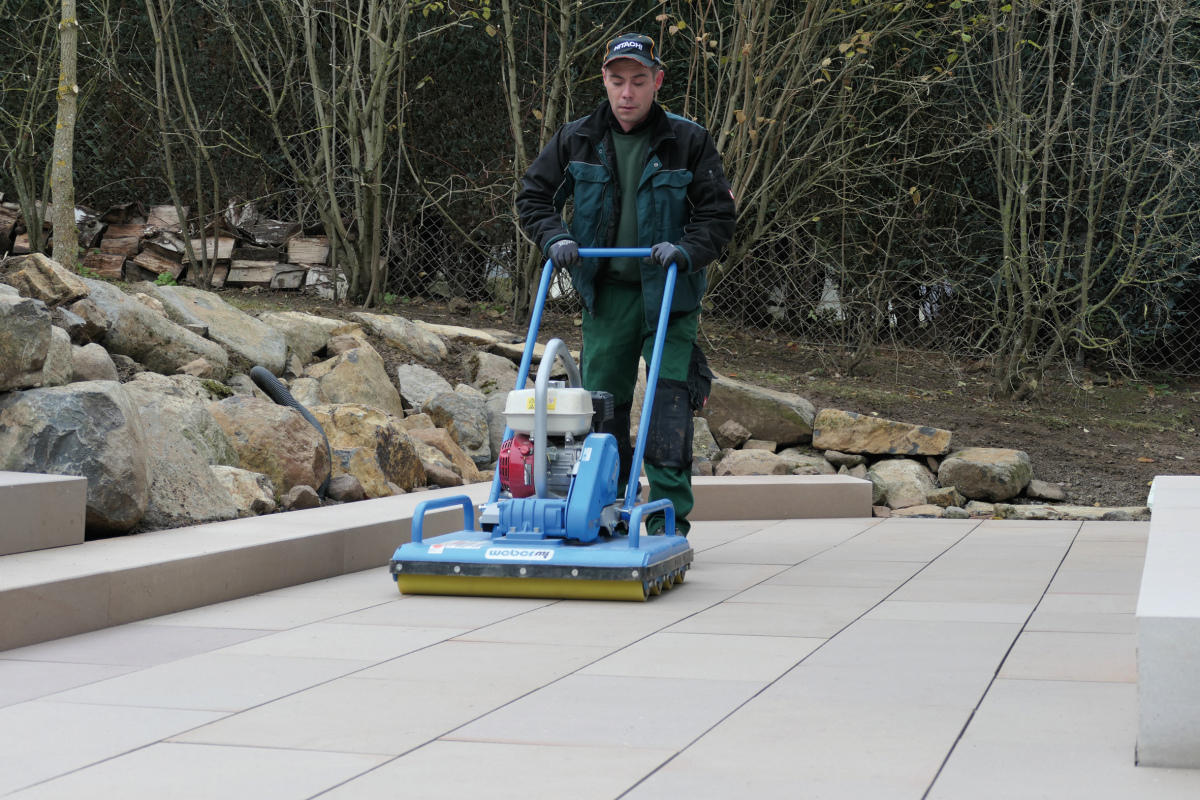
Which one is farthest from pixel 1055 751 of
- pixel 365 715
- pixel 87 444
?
pixel 87 444

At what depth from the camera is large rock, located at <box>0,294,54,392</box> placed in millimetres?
4395

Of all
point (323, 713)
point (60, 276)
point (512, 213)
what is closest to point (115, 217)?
point (512, 213)

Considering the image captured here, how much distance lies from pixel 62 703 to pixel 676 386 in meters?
2.50

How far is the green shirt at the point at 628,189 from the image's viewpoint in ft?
15.4

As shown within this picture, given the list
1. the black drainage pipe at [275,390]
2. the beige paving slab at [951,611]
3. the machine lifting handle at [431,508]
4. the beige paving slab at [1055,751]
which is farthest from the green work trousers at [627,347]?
the beige paving slab at [1055,751]

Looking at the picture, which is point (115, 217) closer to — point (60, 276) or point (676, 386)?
point (60, 276)

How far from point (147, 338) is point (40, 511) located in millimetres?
2548

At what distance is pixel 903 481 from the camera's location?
7609mm

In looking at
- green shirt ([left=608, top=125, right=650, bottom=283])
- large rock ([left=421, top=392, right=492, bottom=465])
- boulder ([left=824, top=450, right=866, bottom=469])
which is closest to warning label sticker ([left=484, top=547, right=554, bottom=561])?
green shirt ([left=608, top=125, right=650, bottom=283])

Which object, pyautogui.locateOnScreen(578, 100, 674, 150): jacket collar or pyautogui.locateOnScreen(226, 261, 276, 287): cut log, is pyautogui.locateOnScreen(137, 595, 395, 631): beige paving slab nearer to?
pyautogui.locateOnScreen(578, 100, 674, 150): jacket collar

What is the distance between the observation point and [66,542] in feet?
13.4

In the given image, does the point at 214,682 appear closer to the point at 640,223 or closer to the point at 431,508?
the point at 431,508

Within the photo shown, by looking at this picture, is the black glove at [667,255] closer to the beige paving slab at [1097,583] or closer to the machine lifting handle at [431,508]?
the machine lifting handle at [431,508]

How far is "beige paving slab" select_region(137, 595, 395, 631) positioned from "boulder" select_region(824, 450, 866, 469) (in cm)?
434
